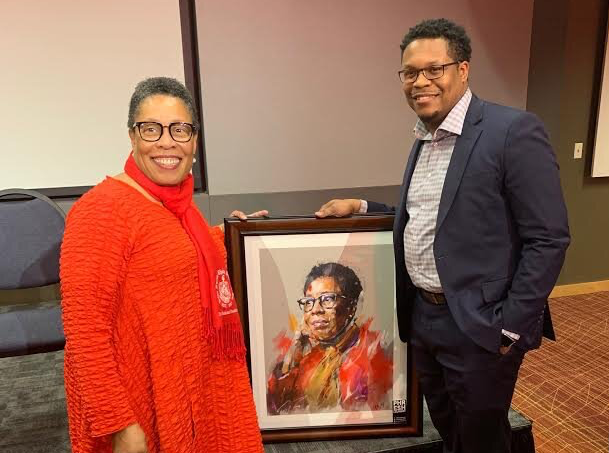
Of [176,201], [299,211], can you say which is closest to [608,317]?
[299,211]

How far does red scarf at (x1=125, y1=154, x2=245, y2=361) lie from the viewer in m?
1.18

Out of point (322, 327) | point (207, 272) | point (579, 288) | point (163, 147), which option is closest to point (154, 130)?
point (163, 147)

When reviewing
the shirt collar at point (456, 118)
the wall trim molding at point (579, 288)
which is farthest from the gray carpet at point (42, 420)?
the wall trim molding at point (579, 288)

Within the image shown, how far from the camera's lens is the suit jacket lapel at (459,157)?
1.32m

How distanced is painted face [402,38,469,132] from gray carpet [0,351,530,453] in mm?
1242

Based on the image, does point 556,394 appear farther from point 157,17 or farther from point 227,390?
point 157,17

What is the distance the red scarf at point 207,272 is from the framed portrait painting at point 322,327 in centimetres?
36

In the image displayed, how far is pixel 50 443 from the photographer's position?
1.98 metres

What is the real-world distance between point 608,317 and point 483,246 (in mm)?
2712

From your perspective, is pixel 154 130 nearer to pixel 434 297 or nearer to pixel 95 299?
pixel 95 299

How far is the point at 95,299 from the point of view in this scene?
1066 mm

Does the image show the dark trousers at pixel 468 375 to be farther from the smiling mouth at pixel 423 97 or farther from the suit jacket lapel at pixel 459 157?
the smiling mouth at pixel 423 97

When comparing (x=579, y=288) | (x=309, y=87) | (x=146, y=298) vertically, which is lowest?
(x=579, y=288)

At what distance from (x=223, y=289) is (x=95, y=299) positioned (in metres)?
0.33
